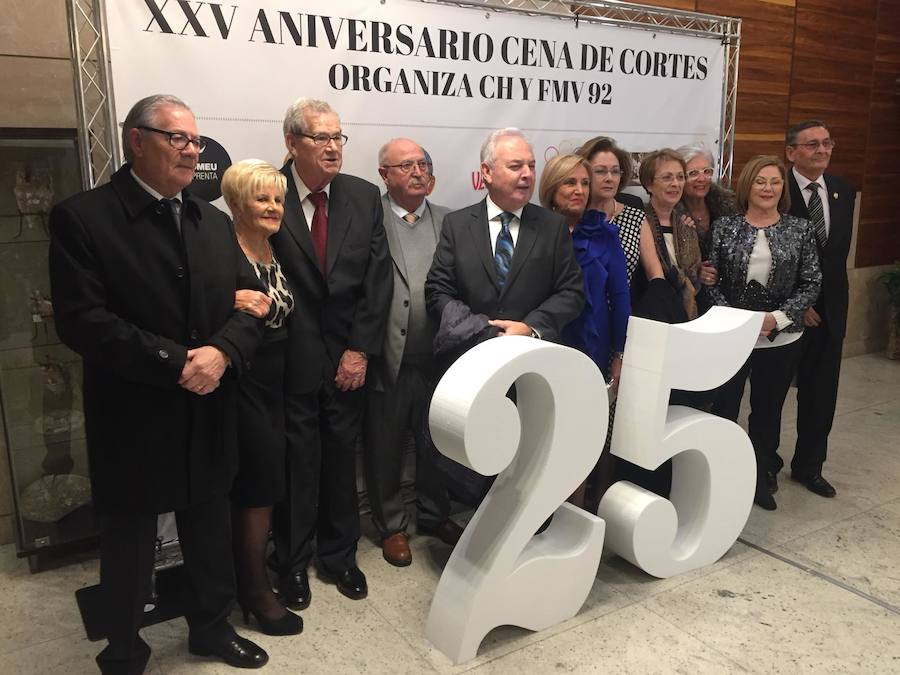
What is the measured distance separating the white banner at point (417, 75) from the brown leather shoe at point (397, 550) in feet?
4.86

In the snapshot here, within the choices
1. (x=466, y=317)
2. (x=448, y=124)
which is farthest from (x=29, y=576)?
(x=448, y=124)

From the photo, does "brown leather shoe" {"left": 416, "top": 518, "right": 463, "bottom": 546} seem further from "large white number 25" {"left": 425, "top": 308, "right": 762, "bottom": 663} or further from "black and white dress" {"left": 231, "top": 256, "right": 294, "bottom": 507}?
"black and white dress" {"left": 231, "top": 256, "right": 294, "bottom": 507}

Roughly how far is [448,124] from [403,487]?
5.54ft

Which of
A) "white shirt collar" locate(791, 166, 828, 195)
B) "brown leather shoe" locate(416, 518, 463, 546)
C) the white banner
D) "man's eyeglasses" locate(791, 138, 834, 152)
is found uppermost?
the white banner

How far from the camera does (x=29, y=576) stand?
10.2 feet

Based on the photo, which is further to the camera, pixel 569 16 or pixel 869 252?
pixel 869 252

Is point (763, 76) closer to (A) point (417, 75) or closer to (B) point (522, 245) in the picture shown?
(A) point (417, 75)

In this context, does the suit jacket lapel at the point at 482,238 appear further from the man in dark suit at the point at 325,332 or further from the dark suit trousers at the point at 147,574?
the dark suit trousers at the point at 147,574

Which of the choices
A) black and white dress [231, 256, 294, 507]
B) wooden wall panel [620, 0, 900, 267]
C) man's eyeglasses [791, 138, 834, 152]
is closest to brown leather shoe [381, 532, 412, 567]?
black and white dress [231, 256, 294, 507]

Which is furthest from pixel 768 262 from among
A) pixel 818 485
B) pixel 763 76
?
pixel 763 76

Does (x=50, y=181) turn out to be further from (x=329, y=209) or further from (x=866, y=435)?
(x=866, y=435)

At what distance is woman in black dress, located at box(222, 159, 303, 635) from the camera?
2.42 m

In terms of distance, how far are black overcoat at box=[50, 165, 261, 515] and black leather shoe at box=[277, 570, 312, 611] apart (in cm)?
66

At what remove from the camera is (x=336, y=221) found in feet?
8.95
